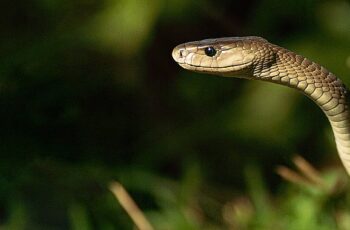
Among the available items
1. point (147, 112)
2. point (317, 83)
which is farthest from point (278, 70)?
point (147, 112)

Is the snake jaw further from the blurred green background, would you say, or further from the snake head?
the blurred green background

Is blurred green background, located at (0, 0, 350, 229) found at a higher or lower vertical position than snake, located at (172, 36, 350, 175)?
lower

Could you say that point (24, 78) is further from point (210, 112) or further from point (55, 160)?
point (210, 112)

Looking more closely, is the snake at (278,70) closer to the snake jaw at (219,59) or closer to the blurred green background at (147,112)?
the snake jaw at (219,59)

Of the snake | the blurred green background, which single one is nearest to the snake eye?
the snake

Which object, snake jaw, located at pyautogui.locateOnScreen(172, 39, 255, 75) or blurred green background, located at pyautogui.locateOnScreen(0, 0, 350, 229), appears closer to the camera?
snake jaw, located at pyautogui.locateOnScreen(172, 39, 255, 75)

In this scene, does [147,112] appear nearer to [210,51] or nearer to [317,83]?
[210,51]

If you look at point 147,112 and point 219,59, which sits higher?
point 219,59
